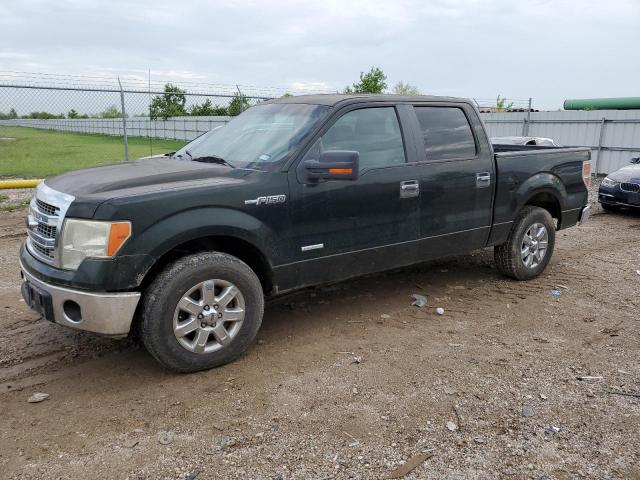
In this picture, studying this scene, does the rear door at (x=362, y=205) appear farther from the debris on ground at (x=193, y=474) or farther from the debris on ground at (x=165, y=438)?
the debris on ground at (x=193, y=474)

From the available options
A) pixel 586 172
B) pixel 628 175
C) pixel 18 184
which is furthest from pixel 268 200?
pixel 18 184

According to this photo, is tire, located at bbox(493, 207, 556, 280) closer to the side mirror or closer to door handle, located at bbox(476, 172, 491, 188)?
door handle, located at bbox(476, 172, 491, 188)

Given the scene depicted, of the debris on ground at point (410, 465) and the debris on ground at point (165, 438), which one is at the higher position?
the debris on ground at point (410, 465)

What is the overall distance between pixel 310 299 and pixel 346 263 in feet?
3.53

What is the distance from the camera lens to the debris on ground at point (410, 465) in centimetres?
284

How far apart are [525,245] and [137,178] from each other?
13.2ft

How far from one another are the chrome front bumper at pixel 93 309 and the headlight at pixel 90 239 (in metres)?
0.19

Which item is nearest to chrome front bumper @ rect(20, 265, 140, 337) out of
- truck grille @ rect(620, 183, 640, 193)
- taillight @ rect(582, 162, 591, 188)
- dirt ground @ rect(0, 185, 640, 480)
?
dirt ground @ rect(0, 185, 640, 480)

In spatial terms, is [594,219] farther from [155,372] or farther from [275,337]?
[155,372]

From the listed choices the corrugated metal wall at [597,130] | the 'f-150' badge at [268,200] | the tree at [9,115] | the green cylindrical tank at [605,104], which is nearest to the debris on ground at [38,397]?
the 'f-150' badge at [268,200]

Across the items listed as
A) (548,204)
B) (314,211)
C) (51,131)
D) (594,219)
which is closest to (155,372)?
(314,211)

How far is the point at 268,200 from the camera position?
3.95 m

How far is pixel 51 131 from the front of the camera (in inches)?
1870

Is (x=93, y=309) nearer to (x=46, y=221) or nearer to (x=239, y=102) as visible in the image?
(x=46, y=221)
